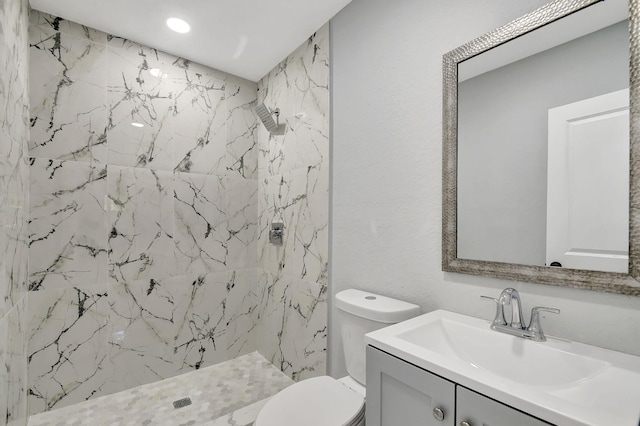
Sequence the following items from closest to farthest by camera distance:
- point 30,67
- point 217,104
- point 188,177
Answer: point 30,67 < point 188,177 < point 217,104

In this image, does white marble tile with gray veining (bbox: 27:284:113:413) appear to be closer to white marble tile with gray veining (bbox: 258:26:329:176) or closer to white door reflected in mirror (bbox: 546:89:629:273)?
white marble tile with gray veining (bbox: 258:26:329:176)

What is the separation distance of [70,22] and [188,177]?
1.18m

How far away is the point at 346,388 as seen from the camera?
1.41 metres

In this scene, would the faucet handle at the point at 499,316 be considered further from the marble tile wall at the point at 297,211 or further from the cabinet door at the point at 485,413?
the marble tile wall at the point at 297,211

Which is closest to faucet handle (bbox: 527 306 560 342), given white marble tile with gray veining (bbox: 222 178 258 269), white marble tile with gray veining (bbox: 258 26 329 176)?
white marble tile with gray veining (bbox: 258 26 329 176)

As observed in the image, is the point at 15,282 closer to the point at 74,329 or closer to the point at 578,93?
the point at 74,329

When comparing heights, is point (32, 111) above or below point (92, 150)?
above

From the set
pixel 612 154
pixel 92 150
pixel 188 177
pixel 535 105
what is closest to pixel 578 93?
pixel 535 105

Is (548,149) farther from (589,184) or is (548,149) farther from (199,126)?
(199,126)

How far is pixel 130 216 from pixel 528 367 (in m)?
2.37

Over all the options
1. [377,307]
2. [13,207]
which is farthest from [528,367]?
[13,207]

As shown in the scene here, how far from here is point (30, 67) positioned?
5.95 ft

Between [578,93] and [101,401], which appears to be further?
[101,401]

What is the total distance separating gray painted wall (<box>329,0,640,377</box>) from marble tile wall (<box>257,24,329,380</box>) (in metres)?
0.11
